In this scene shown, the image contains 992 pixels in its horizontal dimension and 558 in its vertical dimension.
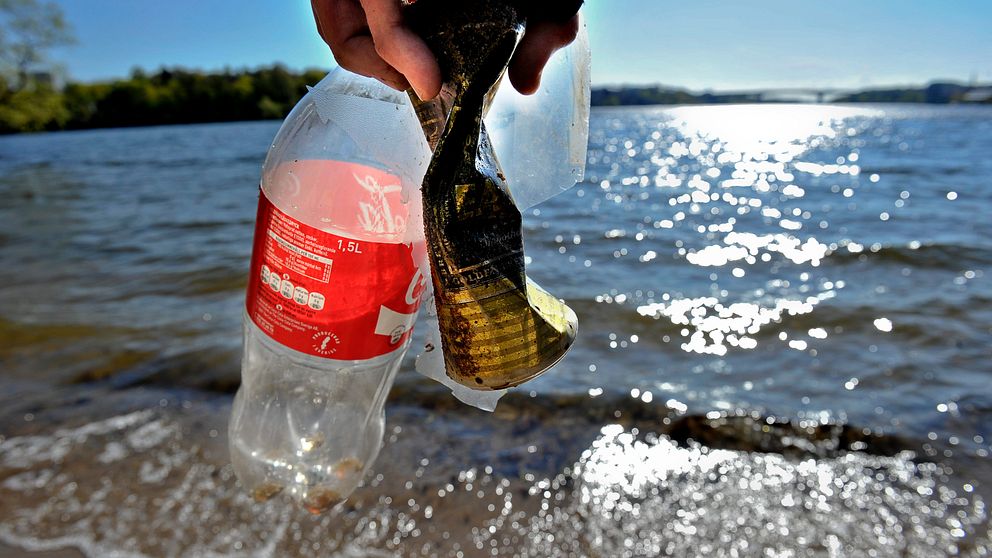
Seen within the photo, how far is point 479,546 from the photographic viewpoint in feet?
8.52

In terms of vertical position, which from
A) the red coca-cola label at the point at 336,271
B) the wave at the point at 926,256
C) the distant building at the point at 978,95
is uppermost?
the distant building at the point at 978,95

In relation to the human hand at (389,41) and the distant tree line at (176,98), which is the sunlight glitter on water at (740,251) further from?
the distant tree line at (176,98)

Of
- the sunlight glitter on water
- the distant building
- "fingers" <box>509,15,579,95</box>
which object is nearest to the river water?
the sunlight glitter on water

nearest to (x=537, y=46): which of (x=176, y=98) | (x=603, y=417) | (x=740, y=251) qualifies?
→ (x=603, y=417)

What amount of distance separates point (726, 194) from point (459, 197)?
557 inches

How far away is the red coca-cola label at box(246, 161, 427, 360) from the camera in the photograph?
58.4 inches

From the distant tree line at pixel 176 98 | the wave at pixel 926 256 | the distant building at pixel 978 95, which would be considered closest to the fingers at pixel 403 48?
the wave at pixel 926 256

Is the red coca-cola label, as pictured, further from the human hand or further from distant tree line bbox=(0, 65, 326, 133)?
distant tree line bbox=(0, 65, 326, 133)

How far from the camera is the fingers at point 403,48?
0.97m

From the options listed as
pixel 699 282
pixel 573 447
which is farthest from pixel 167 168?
pixel 573 447

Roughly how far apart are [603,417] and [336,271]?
248 cm

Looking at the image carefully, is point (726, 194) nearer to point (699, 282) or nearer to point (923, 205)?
point (923, 205)

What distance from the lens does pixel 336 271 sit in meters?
1.48

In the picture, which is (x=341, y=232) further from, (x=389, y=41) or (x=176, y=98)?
(x=176, y=98)
